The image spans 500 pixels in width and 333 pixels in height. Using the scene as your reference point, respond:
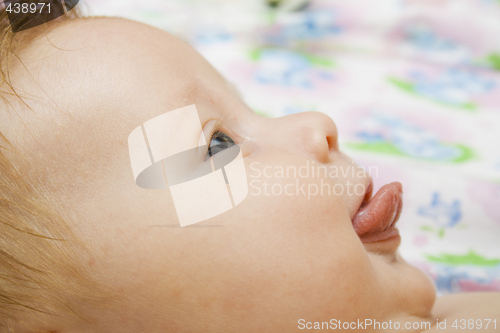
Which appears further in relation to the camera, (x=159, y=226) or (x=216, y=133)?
(x=216, y=133)

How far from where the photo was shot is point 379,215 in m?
0.81

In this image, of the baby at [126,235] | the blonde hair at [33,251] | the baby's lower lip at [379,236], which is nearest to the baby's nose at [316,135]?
the baby at [126,235]

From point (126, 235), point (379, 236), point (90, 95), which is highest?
point (90, 95)

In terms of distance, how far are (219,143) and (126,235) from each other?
0.23 metres

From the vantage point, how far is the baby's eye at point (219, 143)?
76 cm

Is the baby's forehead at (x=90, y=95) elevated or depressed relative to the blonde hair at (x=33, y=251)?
elevated

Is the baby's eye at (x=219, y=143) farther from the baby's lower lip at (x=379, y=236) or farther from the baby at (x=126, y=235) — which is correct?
the baby's lower lip at (x=379, y=236)

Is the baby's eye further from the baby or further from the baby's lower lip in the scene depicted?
the baby's lower lip

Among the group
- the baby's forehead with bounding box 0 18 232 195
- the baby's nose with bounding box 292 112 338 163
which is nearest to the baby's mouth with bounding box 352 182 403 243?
the baby's nose with bounding box 292 112 338 163

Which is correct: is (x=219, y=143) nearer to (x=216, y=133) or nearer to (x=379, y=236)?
(x=216, y=133)

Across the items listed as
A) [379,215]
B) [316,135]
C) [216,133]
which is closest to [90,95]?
[216,133]

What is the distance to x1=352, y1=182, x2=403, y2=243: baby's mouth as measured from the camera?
0.81 m

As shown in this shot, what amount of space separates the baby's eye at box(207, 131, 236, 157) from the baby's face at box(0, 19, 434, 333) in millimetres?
28

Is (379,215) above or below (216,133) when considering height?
below
